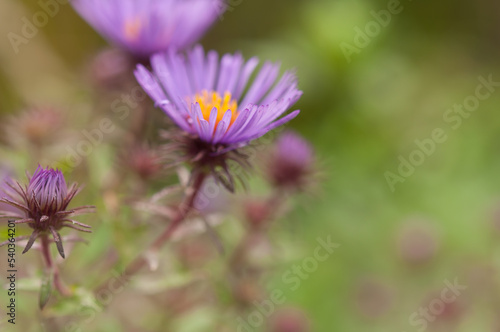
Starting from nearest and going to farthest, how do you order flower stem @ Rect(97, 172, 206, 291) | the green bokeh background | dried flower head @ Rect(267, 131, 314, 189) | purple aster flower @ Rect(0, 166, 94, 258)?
purple aster flower @ Rect(0, 166, 94, 258)
flower stem @ Rect(97, 172, 206, 291)
dried flower head @ Rect(267, 131, 314, 189)
the green bokeh background

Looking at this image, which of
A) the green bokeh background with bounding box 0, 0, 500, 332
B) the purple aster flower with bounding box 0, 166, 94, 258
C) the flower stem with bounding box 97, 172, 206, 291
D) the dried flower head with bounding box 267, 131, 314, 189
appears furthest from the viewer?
the green bokeh background with bounding box 0, 0, 500, 332

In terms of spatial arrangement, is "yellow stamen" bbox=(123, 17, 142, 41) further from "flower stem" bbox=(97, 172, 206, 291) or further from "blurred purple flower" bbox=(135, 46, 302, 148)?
"flower stem" bbox=(97, 172, 206, 291)

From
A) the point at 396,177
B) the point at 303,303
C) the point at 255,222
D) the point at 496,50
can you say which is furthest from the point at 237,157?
the point at 496,50

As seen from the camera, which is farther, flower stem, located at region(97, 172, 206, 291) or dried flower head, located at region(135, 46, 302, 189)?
flower stem, located at region(97, 172, 206, 291)

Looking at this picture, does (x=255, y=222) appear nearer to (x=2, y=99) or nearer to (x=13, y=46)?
(x=13, y=46)

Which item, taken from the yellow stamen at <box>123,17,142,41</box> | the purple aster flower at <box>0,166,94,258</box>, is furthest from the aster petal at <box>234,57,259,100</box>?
the purple aster flower at <box>0,166,94,258</box>

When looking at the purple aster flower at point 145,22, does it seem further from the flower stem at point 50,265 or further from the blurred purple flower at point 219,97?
the flower stem at point 50,265
